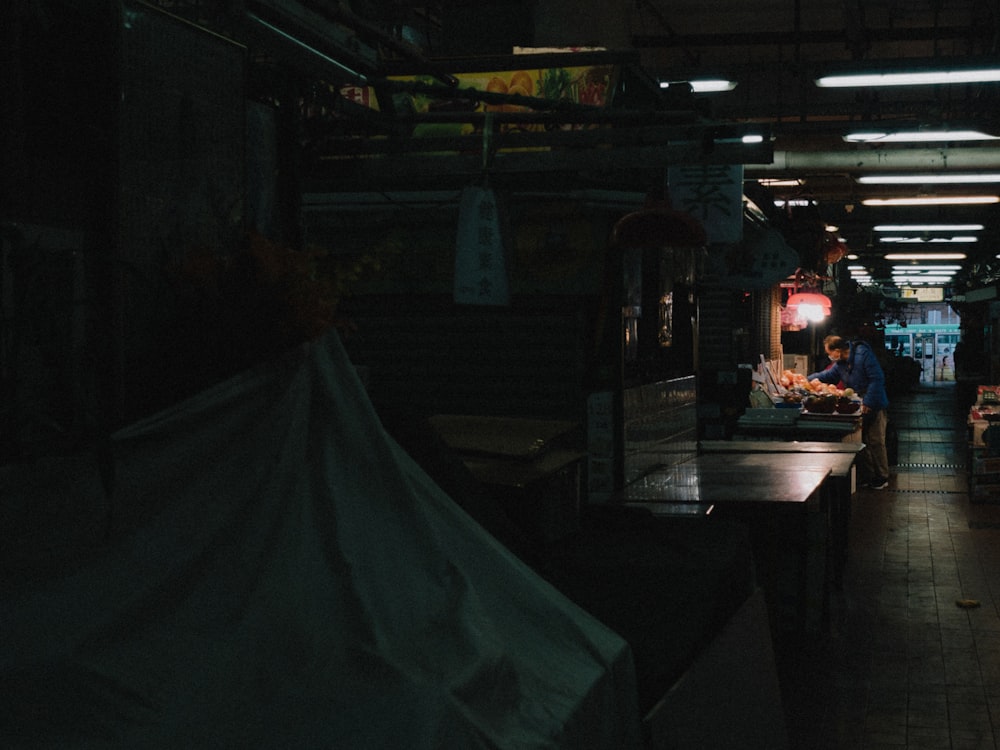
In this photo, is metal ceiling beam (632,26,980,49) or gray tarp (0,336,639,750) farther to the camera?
metal ceiling beam (632,26,980,49)

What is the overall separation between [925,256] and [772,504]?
27498 mm

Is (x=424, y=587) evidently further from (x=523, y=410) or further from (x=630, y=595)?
(x=523, y=410)

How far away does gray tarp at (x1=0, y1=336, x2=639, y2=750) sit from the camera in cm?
256

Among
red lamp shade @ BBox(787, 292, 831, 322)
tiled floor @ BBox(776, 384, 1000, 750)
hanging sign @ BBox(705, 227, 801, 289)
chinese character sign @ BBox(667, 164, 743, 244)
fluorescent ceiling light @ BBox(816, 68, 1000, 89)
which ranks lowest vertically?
tiled floor @ BBox(776, 384, 1000, 750)

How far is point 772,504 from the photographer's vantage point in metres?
7.79

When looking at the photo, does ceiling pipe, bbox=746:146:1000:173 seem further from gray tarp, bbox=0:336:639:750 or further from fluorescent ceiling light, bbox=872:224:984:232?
gray tarp, bbox=0:336:639:750

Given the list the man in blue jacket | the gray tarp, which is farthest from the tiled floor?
the gray tarp

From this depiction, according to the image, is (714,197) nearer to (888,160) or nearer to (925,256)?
(888,160)

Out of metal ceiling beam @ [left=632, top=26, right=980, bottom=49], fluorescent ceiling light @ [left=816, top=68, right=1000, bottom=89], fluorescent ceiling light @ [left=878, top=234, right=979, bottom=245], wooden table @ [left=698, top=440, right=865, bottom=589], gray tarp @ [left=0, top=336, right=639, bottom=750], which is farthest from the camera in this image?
fluorescent ceiling light @ [left=878, top=234, right=979, bottom=245]

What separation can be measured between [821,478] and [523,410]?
2631 millimetres

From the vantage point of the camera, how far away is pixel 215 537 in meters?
3.02

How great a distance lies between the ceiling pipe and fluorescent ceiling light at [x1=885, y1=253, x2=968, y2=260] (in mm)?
17317

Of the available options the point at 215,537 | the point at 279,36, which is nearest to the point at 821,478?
the point at 279,36

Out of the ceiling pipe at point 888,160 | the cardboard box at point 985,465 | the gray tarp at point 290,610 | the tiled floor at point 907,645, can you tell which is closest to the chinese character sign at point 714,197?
the tiled floor at point 907,645
